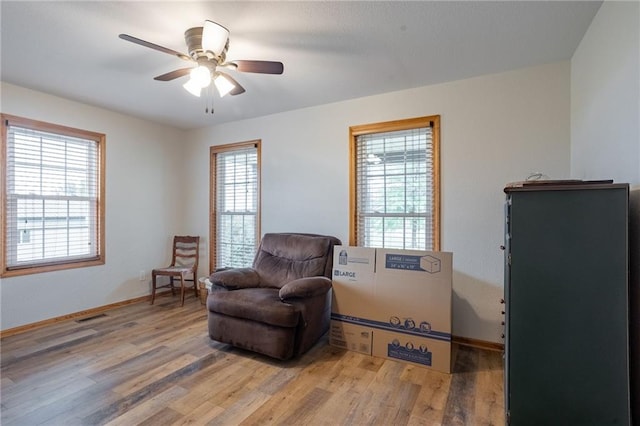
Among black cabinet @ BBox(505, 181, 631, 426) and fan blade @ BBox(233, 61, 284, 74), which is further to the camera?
fan blade @ BBox(233, 61, 284, 74)

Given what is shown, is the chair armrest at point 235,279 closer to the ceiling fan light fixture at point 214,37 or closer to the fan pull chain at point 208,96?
the fan pull chain at point 208,96

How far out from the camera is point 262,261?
11.3 ft

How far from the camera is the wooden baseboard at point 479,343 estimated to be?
2805 mm

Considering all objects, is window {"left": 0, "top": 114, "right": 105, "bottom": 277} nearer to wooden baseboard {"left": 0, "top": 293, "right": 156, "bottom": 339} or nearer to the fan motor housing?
wooden baseboard {"left": 0, "top": 293, "right": 156, "bottom": 339}

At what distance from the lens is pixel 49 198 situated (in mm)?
3428

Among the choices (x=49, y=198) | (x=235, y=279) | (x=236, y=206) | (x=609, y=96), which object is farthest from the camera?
(x=236, y=206)

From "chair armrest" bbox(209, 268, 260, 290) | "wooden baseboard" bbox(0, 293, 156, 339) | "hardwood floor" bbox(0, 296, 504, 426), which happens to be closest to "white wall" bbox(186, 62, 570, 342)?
"hardwood floor" bbox(0, 296, 504, 426)

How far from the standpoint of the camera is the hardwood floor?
189 centimetres

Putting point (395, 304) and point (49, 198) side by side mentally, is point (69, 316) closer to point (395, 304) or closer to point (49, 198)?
point (49, 198)

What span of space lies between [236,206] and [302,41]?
8.59ft

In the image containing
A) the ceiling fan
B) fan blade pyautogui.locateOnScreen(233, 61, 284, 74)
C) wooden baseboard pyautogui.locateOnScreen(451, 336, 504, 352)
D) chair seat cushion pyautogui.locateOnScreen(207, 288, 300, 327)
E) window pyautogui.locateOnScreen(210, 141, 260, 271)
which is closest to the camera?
the ceiling fan

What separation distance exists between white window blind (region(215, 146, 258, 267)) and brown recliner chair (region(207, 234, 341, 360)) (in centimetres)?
93

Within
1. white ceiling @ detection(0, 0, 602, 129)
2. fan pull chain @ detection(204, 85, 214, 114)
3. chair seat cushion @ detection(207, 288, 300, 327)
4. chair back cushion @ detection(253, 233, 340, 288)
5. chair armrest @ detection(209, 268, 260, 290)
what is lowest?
chair seat cushion @ detection(207, 288, 300, 327)

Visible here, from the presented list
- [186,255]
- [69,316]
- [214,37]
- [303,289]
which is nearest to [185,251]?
[186,255]
